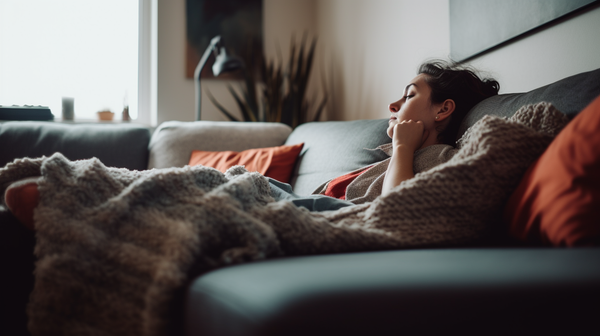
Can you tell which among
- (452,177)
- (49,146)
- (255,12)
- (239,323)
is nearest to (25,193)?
(239,323)

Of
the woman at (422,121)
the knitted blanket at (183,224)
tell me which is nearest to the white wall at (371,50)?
the woman at (422,121)

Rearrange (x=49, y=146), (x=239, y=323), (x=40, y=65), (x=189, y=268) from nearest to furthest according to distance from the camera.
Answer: (x=239, y=323) < (x=189, y=268) < (x=49, y=146) < (x=40, y=65)

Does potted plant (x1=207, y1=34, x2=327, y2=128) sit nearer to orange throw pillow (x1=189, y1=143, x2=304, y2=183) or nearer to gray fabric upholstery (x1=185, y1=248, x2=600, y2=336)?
orange throw pillow (x1=189, y1=143, x2=304, y2=183)

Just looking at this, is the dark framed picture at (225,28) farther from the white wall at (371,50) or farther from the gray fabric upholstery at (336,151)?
the gray fabric upholstery at (336,151)

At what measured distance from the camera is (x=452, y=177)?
2.33 ft

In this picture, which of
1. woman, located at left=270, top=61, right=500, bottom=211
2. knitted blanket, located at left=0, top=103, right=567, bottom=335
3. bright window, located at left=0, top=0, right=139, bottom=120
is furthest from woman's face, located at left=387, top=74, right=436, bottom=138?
bright window, located at left=0, top=0, right=139, bottom=120

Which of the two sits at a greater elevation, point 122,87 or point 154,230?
point 122,87

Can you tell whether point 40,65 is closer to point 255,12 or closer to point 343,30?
point 255,12

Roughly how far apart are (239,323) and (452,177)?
439 millimetres

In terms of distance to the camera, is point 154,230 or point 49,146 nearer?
point 154,230

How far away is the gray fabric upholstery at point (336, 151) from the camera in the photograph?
162 cm

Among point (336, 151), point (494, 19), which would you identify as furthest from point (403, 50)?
point (336, 151)

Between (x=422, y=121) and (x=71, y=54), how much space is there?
9.74 ft

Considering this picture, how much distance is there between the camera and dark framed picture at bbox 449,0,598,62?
1288mm
